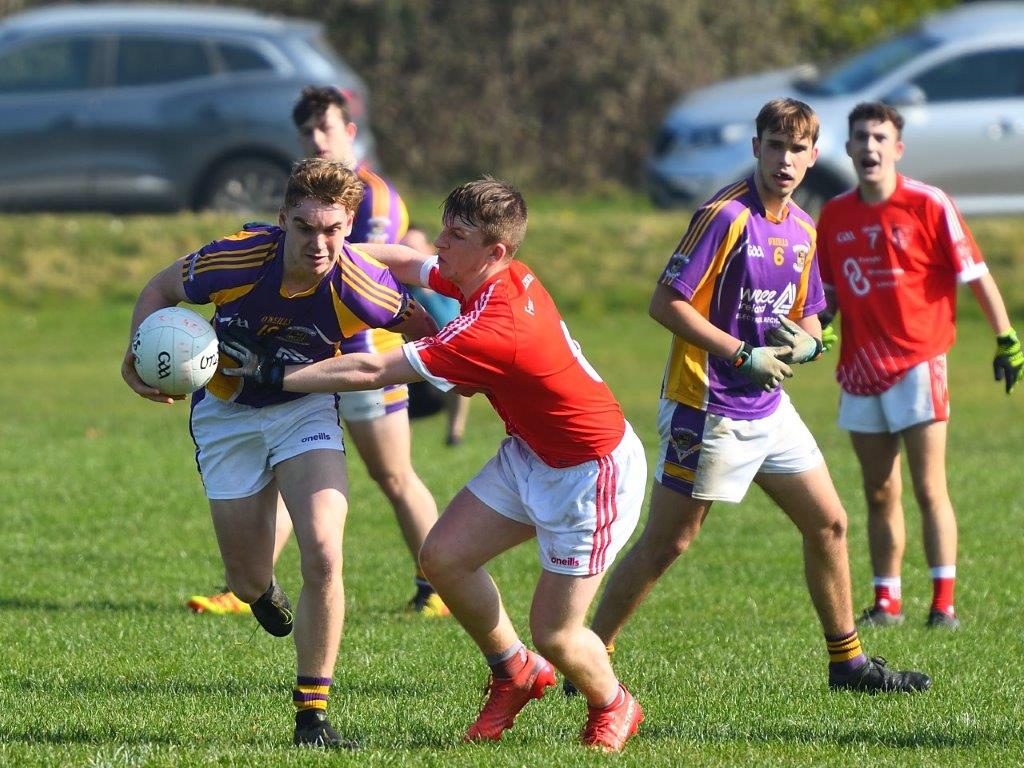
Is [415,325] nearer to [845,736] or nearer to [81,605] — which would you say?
[845,736]

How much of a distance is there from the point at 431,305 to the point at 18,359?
372 inches

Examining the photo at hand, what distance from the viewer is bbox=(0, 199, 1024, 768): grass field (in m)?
5.53

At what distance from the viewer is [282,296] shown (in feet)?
18.4

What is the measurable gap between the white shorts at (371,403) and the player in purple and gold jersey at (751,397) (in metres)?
1.64

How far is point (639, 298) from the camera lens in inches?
765

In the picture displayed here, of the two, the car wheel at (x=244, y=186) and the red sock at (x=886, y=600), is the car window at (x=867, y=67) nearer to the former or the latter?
the car wheel at (x=244, y=186)

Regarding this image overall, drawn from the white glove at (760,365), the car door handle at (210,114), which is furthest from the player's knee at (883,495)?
the car door handle at (210,114)

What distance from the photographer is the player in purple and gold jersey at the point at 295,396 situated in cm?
544

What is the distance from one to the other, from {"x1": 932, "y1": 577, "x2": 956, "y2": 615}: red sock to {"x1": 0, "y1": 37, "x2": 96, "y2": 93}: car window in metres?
13.7

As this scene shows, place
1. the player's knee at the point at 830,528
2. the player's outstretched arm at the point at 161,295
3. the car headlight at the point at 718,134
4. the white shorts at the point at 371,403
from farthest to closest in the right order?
the car headlight at the point at 718,134
the white shorts at the point at 371,403
the player's knee at the point at 830,528
the player's outstretched arm at the point at 161,295

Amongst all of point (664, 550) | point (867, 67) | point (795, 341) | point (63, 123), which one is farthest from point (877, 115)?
point (63, 123)

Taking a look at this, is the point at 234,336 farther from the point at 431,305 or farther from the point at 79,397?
the point at 79,397

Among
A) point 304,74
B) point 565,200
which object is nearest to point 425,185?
point 565,200

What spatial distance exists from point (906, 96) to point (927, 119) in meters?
0.37
